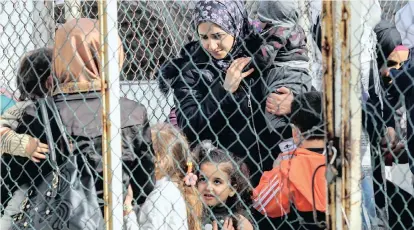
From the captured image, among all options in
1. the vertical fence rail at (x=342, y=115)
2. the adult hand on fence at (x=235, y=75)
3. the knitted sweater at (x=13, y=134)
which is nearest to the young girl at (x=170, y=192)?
the adult hand on fence at (x=235, y=75)

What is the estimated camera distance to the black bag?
260 centimetres

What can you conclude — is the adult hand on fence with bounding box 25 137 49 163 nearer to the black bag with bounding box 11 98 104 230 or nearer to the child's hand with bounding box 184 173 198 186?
the black bag with bounding box 11 98 104 230

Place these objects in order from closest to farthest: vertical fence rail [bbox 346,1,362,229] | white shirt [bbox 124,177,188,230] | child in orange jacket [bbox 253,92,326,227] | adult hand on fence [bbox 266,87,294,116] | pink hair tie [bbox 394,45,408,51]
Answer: vertical fence rail [bbox 346,1,362,229] < child in orange jacket [bbox 253,92,326,227] < adult hand on fence [bbox 266,87,294,116] < white shirt [bbox 124,177,188,230] < pink hair tie [bbox 394,45,408,51]

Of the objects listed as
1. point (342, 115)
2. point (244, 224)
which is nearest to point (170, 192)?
point (244, 224)

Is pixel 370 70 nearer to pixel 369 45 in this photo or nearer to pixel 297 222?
pixel 369 45

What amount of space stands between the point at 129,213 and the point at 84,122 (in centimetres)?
40

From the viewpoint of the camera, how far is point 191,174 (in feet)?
9.01

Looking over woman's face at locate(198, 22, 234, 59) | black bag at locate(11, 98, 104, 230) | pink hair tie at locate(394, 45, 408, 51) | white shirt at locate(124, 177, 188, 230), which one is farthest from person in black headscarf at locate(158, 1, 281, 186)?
pink hair tie at locate(394, 45, 408, 51)

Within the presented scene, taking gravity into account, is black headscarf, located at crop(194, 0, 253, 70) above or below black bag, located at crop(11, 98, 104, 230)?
above

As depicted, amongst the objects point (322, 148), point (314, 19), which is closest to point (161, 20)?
point (314, 19)

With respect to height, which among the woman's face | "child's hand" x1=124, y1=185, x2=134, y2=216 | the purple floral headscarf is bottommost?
"child's hand" x1=124, y1=185, x2=134, y2=216

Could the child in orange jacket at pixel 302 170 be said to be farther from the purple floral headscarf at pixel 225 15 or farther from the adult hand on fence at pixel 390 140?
the purple floral headscarf at pixel 225 15

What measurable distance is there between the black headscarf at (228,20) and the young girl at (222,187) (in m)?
0.36

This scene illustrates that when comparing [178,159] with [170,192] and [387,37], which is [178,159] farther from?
[387,37]
